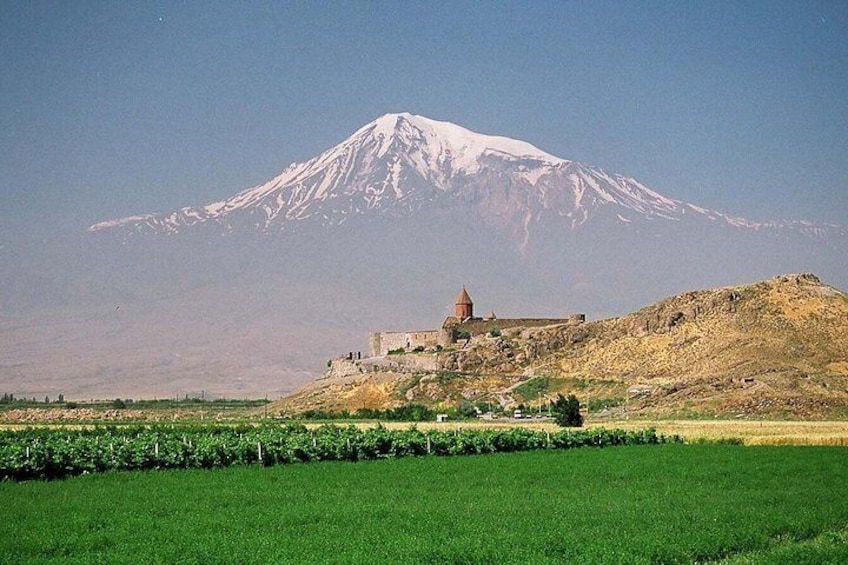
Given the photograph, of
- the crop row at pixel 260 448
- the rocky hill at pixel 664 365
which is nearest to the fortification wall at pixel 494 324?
the rocky hill at pixel 664 365

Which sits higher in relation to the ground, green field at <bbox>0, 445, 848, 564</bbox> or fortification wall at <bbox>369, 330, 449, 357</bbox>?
fortification wall at <bbox>369, 330, 449, 357</bbox>

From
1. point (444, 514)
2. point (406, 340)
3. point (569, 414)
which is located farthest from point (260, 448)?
point (406, 340)

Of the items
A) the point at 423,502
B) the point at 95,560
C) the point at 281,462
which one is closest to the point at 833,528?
the point at 423,502

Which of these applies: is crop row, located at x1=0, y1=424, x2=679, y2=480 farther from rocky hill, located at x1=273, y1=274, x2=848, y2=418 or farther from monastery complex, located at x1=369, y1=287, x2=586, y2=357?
monastery complex, located at x1=369, y1=287, x2=586, y2=357

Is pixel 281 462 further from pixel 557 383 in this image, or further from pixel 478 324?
pixel 478 324

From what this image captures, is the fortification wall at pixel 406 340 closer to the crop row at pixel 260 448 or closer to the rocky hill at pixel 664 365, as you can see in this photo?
the rocky hill at pixel 664 365

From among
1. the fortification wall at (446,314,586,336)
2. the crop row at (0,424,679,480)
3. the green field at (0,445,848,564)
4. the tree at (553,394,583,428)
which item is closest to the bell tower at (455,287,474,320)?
the fortification wall at (446,314,586,336)

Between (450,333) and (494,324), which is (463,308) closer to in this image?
(494,324)
